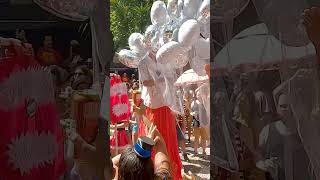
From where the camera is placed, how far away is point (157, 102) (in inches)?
199

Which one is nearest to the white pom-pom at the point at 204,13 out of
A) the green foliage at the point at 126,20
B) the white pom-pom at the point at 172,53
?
the white pom-pom at the point at 172,53

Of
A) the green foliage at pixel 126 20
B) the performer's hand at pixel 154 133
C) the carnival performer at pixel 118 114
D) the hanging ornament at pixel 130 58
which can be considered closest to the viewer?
the performer's hand at pixel 154 133

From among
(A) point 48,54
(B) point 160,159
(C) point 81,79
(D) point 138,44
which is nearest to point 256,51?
(C) point 81,79

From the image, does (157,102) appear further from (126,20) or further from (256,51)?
(126,20)

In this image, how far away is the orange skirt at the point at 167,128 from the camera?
507 centimetres

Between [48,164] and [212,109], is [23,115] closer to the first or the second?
[48,164]

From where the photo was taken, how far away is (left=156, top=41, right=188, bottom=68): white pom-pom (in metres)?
4.76

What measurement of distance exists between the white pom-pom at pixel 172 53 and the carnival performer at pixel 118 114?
156 cm

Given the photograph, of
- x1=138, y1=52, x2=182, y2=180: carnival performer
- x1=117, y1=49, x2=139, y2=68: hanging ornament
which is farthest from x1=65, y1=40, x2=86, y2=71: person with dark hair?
x1=117, y1=49, x2=139, y2=68: hanging ornament

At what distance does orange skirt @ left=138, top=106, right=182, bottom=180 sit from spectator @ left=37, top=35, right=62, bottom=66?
3212 millimetres

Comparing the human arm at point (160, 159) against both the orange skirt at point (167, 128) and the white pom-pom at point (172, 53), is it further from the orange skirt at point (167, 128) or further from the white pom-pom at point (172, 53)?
the white pom-pom at point (172, 53)

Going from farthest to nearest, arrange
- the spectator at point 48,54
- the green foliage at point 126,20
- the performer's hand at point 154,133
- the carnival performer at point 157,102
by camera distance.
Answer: the green foliage at point 126,20, the carnival performer at point 157,102, the performer's hand at point 154,133, the spectator at point 48,54

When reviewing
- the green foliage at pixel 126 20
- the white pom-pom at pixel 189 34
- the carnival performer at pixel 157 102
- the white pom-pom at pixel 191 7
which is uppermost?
the green foliage at pixel 126 20

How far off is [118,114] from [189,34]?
6.63 ft
